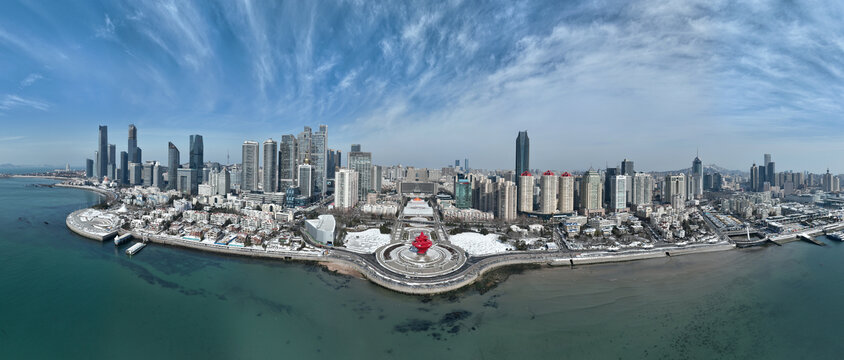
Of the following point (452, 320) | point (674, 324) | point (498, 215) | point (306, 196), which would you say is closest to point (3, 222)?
point (306, 196)

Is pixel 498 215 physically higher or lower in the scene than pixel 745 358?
higher

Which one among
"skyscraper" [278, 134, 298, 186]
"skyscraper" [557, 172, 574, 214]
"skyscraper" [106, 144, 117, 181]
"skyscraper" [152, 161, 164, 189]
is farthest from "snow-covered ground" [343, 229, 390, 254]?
"skyscraper" [106, 144, 117, 181]

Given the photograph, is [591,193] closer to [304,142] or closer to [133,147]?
[304,142]

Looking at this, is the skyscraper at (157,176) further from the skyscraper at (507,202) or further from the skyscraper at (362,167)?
the skyscraper at (507,202)

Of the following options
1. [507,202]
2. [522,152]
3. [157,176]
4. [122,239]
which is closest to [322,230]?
[122,239]

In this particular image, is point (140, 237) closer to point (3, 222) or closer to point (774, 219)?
point (3, 222)

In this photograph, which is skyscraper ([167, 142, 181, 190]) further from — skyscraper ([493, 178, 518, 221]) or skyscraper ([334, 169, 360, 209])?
skyscraper ([493, 178, 518, 221])
